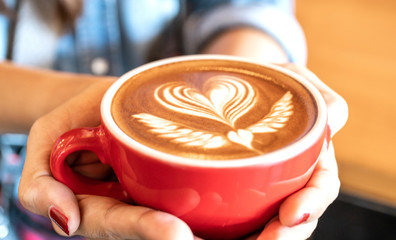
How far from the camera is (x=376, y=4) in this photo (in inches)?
63.3

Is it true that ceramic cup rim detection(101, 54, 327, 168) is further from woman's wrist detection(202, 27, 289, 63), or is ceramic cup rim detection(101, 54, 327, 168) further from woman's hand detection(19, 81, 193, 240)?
woman's wrist detection(202, 27, 289, 63)

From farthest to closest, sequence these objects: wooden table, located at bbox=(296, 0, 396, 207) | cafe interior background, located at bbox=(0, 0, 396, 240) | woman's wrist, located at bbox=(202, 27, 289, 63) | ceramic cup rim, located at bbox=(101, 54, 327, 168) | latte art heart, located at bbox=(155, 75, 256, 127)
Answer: wooden table, located at bbox=(296, 0, 396, 207) → cafe interior background, located at bbox=(0, 0, 396, 240) → woman's wrist, located at bbox=(202, 27, 289, 63) → latte art heart, located at bbox=(155, 75, 256, 127) → ceramic cup rim, located at bbox=(101, 54, 327, 168)

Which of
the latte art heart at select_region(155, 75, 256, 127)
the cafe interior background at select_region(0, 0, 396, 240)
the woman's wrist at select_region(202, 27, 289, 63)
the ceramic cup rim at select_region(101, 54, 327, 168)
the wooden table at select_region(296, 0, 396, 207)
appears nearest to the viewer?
the ceramic cup rim at select_region(101, 54, 327, 168)

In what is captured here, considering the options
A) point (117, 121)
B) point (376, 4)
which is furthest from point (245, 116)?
point (376, 4)

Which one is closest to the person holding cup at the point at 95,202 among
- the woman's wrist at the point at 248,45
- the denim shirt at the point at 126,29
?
the woman's wrist at the point at 248,45

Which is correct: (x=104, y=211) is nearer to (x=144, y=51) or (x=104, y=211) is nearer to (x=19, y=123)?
(x=19, y=123)

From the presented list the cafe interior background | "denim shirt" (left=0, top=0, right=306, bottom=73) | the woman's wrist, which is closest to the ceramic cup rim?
the woman's wrist

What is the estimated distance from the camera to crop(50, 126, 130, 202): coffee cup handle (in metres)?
0.50

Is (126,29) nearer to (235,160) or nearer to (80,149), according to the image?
(80,149)

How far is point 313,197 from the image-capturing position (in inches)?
18.7

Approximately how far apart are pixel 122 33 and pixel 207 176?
0.86m

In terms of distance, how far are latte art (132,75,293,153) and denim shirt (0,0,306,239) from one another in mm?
497

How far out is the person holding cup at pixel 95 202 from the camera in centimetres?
46

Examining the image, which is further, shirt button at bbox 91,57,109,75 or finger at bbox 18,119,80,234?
shirt button at bbox 91,57,109,75
